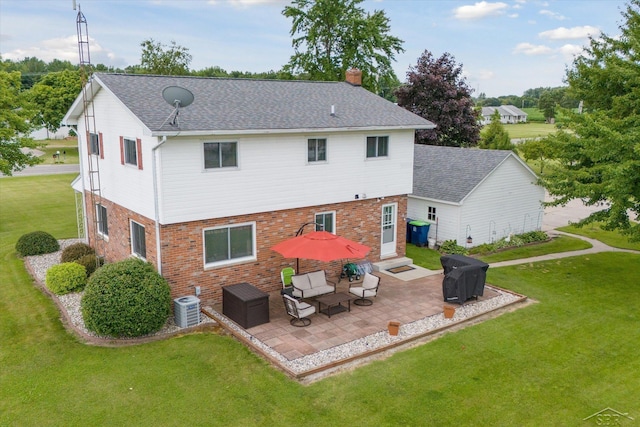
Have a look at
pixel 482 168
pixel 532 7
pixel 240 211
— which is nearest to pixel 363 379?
pixel 240 211

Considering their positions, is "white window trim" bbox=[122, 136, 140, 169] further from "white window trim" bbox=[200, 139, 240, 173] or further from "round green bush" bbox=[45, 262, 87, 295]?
"round green bush" bbox=[45, 262, 87, 295]

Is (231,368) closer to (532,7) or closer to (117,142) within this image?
(117,142)

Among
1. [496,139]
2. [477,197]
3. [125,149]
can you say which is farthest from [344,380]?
[496,139]

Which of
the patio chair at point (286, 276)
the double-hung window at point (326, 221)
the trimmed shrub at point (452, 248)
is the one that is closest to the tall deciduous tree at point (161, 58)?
the trimmed shrub at point (452, 248)

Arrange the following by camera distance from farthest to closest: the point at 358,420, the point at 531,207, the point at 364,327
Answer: the point at 531,207, the point at 364,327, the point at 358,420

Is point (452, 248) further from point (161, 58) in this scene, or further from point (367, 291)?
point (161, 58)

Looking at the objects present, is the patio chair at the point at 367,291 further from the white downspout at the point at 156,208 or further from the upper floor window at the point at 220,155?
the white downspout at the point at 156,208
